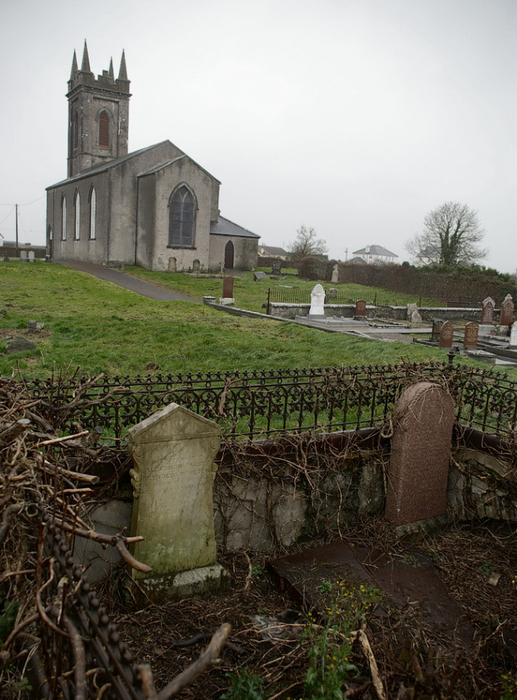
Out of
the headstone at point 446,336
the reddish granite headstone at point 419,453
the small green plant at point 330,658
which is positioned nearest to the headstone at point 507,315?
the headstone at point 446,336

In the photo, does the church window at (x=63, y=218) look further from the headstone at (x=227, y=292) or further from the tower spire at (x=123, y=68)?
the headstone at (x=227, y=292)

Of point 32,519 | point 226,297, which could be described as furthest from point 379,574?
Answer: point 226,297

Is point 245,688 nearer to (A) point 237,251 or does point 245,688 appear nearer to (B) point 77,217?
(A) point 237,251

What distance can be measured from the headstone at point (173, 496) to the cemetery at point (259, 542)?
0.02 m

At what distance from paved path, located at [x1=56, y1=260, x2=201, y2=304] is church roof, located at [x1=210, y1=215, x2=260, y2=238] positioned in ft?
27.6

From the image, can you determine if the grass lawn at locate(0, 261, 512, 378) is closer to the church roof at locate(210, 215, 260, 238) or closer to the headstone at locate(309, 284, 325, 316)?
the headstone at locate(309, 284, 325, 316)

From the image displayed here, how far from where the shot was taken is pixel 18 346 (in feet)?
32.9

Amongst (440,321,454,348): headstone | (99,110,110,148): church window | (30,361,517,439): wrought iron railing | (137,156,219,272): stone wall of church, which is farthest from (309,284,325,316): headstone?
(99,110,110,148): church window

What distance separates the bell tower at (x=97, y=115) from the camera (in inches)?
1609

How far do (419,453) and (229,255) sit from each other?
34471mm

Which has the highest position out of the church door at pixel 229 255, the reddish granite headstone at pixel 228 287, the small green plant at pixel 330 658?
the church door at pixel 229 255

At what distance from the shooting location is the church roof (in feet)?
124

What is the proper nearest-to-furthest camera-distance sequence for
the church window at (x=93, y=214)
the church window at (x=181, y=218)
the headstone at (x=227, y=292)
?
the headstone at (x=227, y=292) < the church window at (x=181, y=218) < the church window at (x=93, y=214)

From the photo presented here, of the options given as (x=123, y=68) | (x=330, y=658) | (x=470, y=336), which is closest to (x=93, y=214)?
(x=123, y=68)
